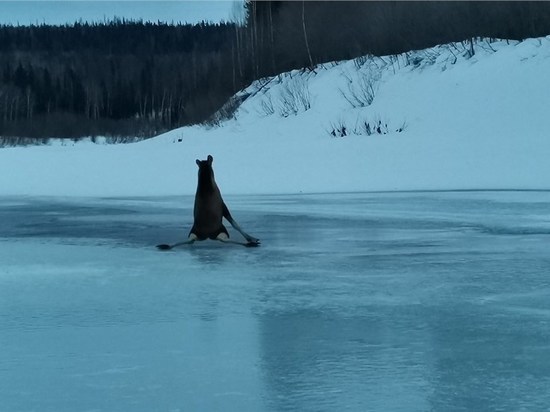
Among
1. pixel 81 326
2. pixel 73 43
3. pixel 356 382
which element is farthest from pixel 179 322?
pixel 73 43

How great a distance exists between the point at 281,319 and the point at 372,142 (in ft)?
56.6

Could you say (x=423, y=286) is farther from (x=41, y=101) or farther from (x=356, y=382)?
(x=41, y=101)

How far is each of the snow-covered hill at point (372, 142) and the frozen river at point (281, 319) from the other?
8.59 m

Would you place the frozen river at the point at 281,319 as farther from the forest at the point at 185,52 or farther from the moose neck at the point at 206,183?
the forest at the point at 185,52

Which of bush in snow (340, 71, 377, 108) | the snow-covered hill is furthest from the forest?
bush in snow (340, 71, 377, 108)

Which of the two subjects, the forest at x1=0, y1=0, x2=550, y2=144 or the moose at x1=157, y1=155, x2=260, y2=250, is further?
the forest at x1=0, y1=0, x2=550, y2=144

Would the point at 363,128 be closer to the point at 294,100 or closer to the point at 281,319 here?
the point at 294,100

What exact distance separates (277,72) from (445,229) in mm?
28416

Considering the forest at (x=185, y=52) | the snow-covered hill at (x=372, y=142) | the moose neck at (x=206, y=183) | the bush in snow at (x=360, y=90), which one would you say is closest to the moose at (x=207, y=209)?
the moose neck at (x=206, y=183)

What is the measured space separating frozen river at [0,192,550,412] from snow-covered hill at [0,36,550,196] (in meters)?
8.59

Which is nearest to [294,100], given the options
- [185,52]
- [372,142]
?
[372,142]

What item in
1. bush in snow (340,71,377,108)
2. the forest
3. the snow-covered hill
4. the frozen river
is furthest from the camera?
the forest

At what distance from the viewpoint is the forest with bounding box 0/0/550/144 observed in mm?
31297

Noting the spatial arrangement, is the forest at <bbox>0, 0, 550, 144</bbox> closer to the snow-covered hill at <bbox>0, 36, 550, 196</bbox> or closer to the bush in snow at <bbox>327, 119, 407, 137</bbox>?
the snow-covered hill at <bbox>0, 36, 550, 196</bbox>
